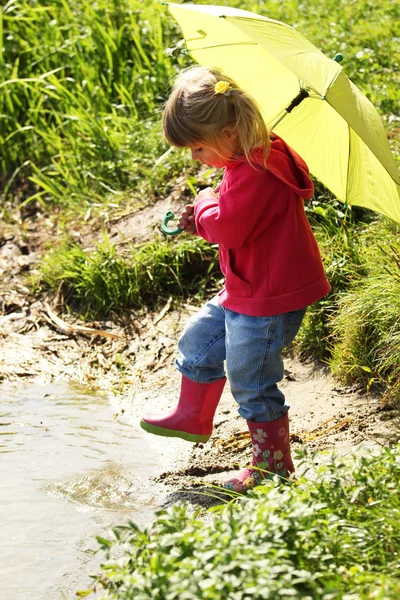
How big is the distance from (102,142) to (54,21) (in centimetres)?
138

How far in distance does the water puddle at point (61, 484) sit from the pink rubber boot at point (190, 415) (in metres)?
0.23

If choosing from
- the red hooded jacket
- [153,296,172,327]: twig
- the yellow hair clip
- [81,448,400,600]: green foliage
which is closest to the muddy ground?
[153,296,172,327]: twig

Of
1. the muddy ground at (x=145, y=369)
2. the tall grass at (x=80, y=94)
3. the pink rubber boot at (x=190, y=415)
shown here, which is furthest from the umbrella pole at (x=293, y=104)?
the tall grass at (x=80, y=94)

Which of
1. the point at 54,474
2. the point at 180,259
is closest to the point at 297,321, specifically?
the point at 54,474

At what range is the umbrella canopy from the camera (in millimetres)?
3143

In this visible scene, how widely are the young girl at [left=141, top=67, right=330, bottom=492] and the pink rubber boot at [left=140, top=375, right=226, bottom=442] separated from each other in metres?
0.26

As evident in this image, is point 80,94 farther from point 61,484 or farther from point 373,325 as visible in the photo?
point 61,484

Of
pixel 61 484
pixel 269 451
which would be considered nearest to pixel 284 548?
pixel 269 451

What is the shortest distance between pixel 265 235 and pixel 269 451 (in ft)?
2.54

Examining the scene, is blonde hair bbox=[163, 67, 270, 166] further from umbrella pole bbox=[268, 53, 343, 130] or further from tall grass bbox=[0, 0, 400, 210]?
tall grass bbox=[0, 0, 400, 210]

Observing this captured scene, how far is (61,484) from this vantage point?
11.6ft

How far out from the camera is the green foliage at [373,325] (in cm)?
373

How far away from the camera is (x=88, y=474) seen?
143 inches

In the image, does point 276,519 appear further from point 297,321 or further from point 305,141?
point 305,141
